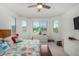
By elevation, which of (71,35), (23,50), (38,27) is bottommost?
(23,50)

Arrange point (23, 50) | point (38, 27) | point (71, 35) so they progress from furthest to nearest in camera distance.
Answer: point (38, 27) → point (71, 35) → point (23, 50)

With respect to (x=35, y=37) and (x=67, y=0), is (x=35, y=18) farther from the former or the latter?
(x=67, y=0)

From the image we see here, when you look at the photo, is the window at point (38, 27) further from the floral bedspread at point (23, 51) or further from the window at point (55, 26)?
the floral bedspread at point (23, 51)

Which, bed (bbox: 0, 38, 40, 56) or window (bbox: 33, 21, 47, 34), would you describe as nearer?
bed (bbox: 0, 38, 40, 56)

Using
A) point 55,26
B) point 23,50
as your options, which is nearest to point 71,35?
point 55,26

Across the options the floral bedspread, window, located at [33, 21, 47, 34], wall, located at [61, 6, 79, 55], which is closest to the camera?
the floral bedspread

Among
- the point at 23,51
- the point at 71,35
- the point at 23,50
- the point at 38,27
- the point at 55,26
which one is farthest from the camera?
the point at 55,26

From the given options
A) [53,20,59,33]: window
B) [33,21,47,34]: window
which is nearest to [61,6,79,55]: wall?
[33,21,47,34]: window

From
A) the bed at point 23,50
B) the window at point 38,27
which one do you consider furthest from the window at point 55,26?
the bed at point 23,50

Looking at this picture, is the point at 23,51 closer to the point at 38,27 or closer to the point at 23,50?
the point at 23,50

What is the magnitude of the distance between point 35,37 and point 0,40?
204 cm

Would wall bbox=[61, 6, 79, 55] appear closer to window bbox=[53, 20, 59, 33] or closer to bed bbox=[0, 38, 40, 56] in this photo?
bed bbox=[0, 38, 40, 56]

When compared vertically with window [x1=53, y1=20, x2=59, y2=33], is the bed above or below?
below

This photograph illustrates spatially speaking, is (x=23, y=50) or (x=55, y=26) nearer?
(x=23, y=50)
